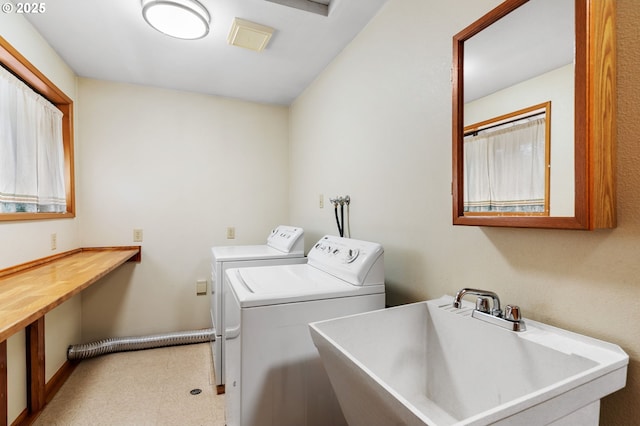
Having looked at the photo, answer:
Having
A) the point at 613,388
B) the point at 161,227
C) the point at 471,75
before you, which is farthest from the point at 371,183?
the point at 161,227

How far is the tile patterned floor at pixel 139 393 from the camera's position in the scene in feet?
6.00

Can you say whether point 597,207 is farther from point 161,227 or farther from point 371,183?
point 161,227

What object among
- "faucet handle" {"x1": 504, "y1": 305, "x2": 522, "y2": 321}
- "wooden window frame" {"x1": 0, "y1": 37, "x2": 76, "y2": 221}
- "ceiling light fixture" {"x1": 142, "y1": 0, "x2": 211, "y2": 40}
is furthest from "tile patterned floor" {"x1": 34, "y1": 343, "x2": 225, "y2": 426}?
"ceiling light fixture" {"x1": 142, "y1": 0, "x2": 211, "y2": 40}

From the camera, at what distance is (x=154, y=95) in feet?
9.26

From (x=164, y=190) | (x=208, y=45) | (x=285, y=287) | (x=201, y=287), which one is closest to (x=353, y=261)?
(x=285, y=287)

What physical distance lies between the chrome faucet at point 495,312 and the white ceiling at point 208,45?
159 cm

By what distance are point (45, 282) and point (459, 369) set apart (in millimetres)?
1907

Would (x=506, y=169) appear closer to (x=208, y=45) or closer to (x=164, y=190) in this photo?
(x=208, y=45)

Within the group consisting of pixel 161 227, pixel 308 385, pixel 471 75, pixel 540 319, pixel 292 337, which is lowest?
pixel 308 385

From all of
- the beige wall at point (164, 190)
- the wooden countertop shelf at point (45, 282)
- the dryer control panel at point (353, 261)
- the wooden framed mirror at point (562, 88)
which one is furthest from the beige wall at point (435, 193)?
the wooden countertop shelf at point (45, 282)

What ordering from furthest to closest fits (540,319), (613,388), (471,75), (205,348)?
1. (205,348)
2. (471,75)
3. (540,319)
4. (613,388)

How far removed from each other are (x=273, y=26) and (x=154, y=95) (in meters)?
1.55

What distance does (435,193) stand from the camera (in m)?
1.37

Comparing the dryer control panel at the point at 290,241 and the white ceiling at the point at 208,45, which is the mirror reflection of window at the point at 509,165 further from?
the dryer control panel at the point at 290,241
